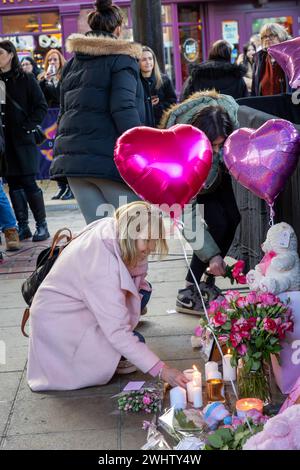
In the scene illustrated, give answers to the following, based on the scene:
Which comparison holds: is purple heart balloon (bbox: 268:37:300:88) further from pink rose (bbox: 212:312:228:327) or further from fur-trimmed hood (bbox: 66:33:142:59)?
pink rose (bbox: 212:312:228:327)

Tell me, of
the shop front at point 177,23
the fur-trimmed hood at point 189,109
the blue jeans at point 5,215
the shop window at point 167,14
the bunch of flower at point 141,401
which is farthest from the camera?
the shop window at point 167,14

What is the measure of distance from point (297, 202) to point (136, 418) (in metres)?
1.81

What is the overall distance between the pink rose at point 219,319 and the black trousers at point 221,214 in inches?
58.3

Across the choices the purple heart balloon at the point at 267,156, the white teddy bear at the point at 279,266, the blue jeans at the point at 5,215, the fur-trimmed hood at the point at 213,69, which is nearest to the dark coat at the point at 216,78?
the fur-trimmed hood at the point at 213,69

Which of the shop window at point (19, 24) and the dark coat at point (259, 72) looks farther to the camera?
the shop window at point (19, 24)

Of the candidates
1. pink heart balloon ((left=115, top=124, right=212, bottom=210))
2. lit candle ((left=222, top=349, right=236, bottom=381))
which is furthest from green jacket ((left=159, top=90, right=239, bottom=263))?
lit candle ((left=222, top=349, right=236, bottom=381))

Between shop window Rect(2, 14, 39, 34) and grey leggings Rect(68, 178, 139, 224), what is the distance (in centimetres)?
1299

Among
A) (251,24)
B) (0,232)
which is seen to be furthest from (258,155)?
(251,24)

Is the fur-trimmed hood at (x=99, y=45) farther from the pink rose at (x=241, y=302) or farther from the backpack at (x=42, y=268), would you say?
the pink rose at (x=241, y=302)

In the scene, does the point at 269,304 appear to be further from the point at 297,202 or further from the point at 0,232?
the point at 0,232

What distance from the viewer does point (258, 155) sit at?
4.66 meters

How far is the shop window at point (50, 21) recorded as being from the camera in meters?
18.1

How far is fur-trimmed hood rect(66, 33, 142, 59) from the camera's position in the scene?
5.54 m

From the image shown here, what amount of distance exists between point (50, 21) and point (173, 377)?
596 inches
